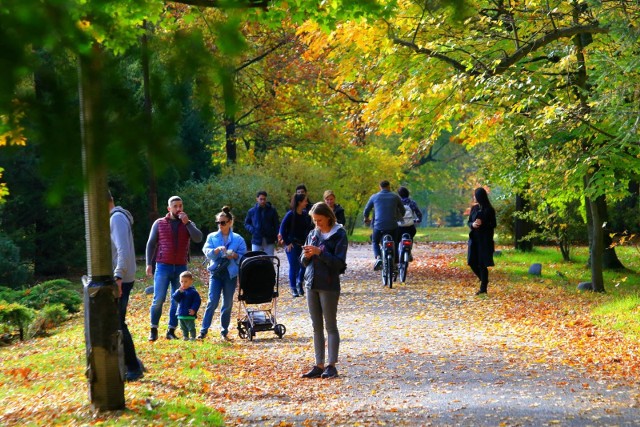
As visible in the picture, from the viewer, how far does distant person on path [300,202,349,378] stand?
1086 centimetres

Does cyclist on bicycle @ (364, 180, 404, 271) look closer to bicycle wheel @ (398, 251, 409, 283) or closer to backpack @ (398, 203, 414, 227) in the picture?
bicycle wheel @ (398, 251, 409, 283)

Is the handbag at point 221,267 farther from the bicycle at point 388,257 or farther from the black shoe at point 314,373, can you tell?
the bicycle at point 388,257

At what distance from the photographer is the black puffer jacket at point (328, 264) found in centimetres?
1086

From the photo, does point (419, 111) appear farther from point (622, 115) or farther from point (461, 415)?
point (461, 415)

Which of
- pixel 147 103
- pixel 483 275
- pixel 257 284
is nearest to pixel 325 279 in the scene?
pixel 257 284

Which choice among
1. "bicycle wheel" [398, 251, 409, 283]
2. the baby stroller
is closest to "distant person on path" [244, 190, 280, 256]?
"bicycle wheel" [398, 251, 409, 283]

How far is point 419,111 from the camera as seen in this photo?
20125mm

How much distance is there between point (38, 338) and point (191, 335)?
5.11 meters

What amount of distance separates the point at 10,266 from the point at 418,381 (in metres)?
18.0

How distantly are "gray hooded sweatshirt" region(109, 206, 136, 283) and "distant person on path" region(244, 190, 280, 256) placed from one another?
8.55 meters

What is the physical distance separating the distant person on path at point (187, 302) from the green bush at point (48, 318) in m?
5.75

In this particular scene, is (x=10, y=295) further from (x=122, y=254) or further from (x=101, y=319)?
(x=101, y=319)

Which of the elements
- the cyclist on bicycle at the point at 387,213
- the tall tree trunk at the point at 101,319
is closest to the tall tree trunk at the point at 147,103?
the tall tree trunk at the point at 101,319

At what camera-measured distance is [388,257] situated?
2083cm
